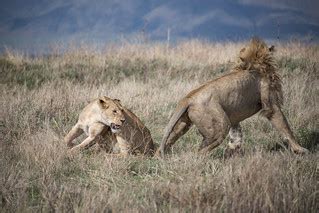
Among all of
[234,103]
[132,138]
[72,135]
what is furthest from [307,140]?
[72,135]

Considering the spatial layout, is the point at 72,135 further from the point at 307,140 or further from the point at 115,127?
the point at 307,140

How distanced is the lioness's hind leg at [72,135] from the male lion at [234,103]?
1.39 meters

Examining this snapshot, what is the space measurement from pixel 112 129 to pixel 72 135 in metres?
0.67

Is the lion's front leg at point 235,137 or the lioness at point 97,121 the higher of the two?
the lioness at point 97,121

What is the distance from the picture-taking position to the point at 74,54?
56.7ft

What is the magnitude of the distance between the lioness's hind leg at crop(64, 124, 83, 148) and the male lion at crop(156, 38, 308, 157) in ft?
4.55

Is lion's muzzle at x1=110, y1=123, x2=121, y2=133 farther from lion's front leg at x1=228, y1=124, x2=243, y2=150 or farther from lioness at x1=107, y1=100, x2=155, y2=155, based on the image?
lion's front leg at x1=228, y1=124, x2=243, y2=150

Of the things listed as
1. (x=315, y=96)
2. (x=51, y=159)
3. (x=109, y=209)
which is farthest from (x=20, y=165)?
(x=315, y=96)

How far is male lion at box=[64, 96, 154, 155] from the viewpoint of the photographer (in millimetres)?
7270

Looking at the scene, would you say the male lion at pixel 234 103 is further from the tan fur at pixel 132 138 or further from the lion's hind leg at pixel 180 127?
the tan fur at pixel 132 138

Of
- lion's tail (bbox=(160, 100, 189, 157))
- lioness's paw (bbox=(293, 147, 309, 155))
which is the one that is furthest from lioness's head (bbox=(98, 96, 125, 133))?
lioness's paw (bbox=(293, 147, 309, 155))

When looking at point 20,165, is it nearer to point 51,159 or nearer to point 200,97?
point 51,159

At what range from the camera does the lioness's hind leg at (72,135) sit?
24.7 feet

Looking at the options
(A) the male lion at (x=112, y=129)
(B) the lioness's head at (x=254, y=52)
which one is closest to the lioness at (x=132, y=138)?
(A) the male lion at (x=112, y=129)
